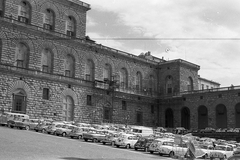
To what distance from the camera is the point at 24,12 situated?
42.5 m

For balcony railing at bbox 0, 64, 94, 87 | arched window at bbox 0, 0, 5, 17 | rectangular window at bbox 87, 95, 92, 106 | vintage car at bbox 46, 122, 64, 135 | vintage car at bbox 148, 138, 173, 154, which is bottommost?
vintage car at bbox 148, 138, 173, 154

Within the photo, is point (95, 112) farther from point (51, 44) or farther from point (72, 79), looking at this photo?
point (51, 44)

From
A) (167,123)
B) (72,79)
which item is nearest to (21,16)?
(72,79)

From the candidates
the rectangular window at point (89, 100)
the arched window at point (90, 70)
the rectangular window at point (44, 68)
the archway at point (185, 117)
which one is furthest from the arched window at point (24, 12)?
the archway at point (185, 117)

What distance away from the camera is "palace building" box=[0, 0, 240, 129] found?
129 feet

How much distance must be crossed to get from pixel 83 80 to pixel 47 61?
17.9 ft

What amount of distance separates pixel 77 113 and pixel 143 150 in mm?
16753

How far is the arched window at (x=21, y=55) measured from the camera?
40281 mm

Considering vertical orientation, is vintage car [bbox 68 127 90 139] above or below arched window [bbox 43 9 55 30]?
below

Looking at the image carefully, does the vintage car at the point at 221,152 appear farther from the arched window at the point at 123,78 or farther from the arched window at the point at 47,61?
the arched window at the point at 123,78

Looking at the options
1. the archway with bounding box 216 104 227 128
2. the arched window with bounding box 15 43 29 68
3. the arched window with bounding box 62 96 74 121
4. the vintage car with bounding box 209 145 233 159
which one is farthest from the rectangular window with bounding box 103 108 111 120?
the vintage car with bounding box 209 145 233 159

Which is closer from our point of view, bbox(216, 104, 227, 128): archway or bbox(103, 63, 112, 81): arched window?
bbox(216, 104, 227, 128): archway

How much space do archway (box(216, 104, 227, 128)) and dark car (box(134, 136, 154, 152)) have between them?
2551 centimetres

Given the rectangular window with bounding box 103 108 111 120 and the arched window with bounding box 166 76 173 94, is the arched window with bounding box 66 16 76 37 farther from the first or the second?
the arched window with bounding box 166 76 173 94
